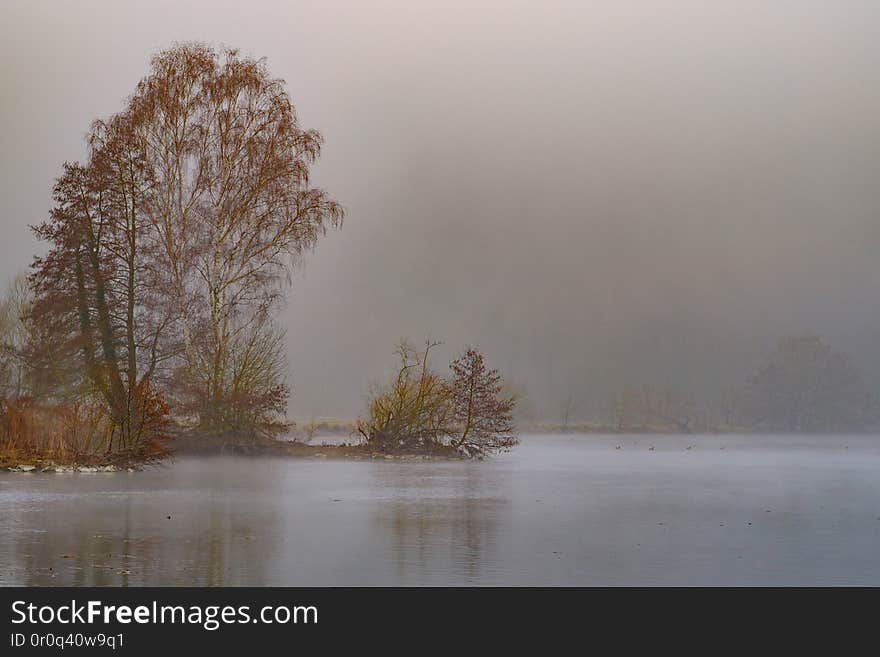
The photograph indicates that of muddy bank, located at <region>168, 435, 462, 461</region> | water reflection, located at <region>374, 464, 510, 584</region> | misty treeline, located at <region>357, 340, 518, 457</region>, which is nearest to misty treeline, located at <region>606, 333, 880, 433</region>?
misty treeline, located at <region>357, 340, 518, 457</region>

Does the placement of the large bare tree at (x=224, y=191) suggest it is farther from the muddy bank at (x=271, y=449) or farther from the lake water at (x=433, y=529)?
the lake water at (x=433, y=529)

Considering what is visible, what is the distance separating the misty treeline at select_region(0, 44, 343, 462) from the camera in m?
21.5

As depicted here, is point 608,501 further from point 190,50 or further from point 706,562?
point 190,50

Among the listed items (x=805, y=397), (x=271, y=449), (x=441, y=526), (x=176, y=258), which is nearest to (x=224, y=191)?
(x=176, y=258)

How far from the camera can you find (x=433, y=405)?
24422 millimetres

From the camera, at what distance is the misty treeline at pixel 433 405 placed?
24.5 metres

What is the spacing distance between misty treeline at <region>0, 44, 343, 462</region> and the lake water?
4.59m

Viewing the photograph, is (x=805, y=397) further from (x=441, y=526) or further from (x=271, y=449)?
(x=441, y=526)

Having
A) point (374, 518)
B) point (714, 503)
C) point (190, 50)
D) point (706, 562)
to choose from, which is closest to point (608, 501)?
point (714, 503)

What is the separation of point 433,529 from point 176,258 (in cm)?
1583

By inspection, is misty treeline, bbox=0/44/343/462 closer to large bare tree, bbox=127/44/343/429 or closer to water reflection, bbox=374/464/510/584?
large bare tree, bbox=127/44/343/429
